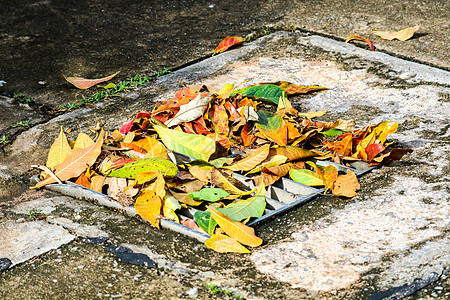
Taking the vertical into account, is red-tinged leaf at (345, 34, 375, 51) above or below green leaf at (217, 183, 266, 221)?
above

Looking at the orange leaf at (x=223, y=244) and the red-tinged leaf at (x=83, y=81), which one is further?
the red-tinged leaf at (x=83, y=81)

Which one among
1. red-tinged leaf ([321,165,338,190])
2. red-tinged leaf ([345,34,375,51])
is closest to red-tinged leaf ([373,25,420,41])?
red-tinged leaf ([345,34,375,51])

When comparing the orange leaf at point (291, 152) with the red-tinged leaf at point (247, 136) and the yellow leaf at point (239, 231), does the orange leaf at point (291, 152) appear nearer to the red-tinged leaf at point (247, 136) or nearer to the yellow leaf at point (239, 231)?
the red-tinged leaf at point (247, 136)

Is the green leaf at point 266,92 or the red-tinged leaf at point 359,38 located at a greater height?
the red-tinged leaf at point 359,38

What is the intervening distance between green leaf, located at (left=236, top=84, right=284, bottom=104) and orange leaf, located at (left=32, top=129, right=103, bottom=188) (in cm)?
86

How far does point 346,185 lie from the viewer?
197 centimetres

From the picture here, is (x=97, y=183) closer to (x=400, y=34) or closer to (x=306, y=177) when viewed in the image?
(x=306, y=177)

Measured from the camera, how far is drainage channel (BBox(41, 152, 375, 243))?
6.03 ft

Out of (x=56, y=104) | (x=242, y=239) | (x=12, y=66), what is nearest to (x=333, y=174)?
(x=242, y=239)

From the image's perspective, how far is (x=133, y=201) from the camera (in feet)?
6.42

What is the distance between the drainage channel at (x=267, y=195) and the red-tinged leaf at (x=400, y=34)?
149 cm

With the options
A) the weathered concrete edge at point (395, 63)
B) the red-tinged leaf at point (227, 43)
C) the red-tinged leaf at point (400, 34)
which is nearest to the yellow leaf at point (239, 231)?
the weathered concrete edge at point (395, 63)

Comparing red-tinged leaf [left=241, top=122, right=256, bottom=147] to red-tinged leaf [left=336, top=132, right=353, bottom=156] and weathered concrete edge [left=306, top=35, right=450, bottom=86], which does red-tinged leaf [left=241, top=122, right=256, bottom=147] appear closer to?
red-tinged leaf [left=336, top=132, right=353, bottom=156]

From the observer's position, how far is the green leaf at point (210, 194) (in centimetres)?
194
